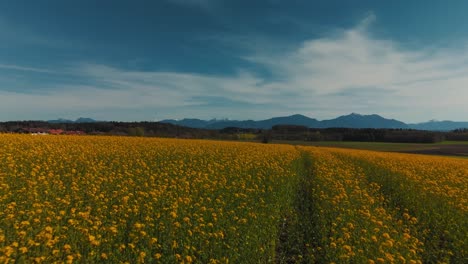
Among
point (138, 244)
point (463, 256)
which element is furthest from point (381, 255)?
point (138, 244)

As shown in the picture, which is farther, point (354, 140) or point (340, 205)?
point (354, 140)

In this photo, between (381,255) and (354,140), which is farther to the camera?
(354,140)

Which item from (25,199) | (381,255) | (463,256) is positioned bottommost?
(463,256)

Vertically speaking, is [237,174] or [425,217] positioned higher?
[237,174]

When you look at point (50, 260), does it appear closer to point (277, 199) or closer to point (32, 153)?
point (277, 199)

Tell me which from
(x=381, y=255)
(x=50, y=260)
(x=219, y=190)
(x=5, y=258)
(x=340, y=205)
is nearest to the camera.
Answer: (x=5, y=258)

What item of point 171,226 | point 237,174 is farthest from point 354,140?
point 171,226

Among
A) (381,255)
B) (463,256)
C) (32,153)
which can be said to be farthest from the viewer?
(32,153)

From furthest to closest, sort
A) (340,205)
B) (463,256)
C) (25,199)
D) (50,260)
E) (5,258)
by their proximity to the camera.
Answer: (340,205) → (25,199) → (463,256) → (50,260) → (5,258)

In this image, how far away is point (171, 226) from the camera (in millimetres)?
5828

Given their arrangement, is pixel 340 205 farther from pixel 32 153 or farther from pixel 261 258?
pixel 32 153

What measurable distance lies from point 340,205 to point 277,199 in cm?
188

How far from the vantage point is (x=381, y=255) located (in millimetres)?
5258

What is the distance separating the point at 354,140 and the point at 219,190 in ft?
292
